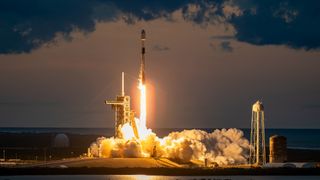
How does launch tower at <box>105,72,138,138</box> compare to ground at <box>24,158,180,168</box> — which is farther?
launch tower at <box>105,72,138,138</box>

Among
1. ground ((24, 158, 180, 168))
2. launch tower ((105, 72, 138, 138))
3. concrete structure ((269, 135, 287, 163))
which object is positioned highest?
launch tower ((105, 72, 138, 138))

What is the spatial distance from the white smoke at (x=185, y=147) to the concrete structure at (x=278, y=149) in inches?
288

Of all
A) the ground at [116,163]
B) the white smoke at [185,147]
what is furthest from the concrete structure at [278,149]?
the ground at [116,163]

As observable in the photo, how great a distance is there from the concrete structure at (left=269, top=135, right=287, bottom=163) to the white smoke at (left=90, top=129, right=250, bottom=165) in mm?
7316

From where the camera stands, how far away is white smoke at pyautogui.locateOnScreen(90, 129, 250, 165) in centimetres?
11075

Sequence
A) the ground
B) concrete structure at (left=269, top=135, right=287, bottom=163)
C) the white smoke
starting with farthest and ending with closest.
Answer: concrete structure at (left=269, top=135, right=287, bottom=163)
the white smoke
the ground

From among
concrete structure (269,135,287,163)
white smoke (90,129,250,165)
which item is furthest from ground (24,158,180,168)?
concrete structure (269,135,287,163)

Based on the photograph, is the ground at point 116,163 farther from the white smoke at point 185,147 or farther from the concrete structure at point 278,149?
the concrete structure at point 278,149

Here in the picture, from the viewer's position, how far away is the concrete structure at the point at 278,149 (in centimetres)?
11219

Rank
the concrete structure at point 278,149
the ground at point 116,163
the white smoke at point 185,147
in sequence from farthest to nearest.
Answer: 1. the concrete structure at point 278,149
2. the white smoke at point 185,147
3. the ground at point 116,163

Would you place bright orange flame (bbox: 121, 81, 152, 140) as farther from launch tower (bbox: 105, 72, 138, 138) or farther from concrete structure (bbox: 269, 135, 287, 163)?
concrete structure (bbox: 269, 135, 287, 163)

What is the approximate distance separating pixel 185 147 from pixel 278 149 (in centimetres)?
1165

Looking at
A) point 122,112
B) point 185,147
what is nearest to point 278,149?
point 185,147

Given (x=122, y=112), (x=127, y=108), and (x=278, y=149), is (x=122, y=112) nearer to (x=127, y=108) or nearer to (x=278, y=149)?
(x=127, y=108)
